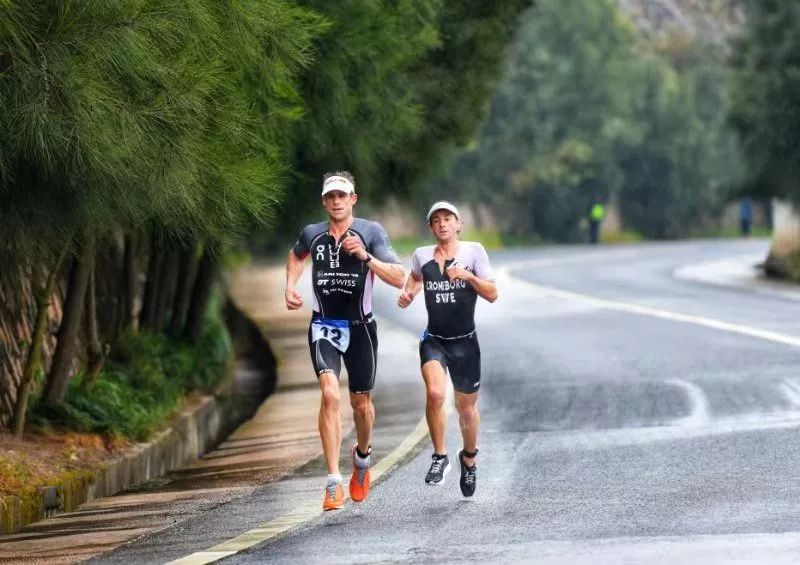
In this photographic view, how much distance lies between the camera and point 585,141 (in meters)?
72.5

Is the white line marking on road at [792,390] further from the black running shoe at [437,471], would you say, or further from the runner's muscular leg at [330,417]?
the runner's muscular leg at [330,417]

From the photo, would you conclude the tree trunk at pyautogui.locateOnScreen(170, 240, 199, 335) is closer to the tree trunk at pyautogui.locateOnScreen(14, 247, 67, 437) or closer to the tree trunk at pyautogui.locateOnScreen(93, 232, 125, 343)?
the tree trunk at pyautogui.locateOnScreen(93, 232, 125, 343)

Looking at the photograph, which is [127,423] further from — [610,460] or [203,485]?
[610,460]

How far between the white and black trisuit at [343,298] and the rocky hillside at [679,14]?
155394mm

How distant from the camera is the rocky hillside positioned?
166625 mm

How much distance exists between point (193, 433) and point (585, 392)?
3807 millimetres

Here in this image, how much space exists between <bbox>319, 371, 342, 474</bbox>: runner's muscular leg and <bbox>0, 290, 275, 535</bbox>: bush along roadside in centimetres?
243

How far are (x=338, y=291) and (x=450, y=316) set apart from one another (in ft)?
2.36

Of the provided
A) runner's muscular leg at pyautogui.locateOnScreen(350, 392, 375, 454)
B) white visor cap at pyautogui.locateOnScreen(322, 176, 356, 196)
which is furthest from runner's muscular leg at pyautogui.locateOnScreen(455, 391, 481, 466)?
white visor cap at pyautogui.locateOnScreen(322, 176, 356, 196)

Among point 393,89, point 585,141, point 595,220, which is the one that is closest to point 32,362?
point 393,89

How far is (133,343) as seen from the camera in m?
19.7

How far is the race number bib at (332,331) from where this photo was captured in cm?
1063

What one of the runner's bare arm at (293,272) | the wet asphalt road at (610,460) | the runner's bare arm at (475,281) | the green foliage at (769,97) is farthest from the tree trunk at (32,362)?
the green foliage at (769,97)

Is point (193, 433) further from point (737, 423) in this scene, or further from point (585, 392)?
point (737, 423)
